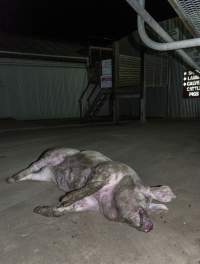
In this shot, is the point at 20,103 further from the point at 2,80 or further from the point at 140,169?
the point at 140,169

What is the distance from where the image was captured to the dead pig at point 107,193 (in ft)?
6.63

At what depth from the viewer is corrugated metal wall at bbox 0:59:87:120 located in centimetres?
1067

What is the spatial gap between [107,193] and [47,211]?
0.48 meters

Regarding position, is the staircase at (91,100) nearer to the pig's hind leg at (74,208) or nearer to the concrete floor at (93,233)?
the concrete floor at (93,233)

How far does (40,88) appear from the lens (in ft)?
37.8

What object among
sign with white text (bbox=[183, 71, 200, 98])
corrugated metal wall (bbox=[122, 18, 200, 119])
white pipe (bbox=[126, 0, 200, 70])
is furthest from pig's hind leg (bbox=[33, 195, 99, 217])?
sign with white text (bbox=[183, 71, 200, 98])

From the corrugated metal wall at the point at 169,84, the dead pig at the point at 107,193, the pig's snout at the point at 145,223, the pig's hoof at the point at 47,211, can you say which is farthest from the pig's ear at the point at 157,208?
the corrugated metal wall at the point at 169,84

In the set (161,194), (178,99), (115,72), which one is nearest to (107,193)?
(161,194)

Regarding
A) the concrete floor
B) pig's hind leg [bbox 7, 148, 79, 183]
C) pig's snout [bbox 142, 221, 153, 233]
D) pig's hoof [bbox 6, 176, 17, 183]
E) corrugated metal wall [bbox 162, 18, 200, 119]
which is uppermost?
corrugated metal wall [bbox 162, 18, 200, 119]

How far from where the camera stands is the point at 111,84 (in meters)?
9.84

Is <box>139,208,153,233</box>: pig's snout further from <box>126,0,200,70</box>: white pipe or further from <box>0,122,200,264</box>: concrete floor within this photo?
<box>126,0,200,70</box>: white pipe

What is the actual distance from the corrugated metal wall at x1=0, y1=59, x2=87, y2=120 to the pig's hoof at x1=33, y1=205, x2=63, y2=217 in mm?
8851

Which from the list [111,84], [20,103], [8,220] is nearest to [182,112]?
[111,84]

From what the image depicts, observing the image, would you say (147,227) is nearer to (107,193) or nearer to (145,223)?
(145,223)
